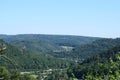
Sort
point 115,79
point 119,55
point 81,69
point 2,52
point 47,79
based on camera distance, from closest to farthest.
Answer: point 2,52
point 115,79
point 119,55
point 47,79
point 81,69

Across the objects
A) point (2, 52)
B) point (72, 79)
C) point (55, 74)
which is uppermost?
point (2, 52)

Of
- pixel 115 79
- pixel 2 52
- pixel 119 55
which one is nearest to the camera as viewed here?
pixel 2 52

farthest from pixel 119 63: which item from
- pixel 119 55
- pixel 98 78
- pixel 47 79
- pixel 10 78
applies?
pixel 47 79

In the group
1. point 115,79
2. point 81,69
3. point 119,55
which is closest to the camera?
point 115,79

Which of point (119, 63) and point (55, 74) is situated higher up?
point (119, 63)

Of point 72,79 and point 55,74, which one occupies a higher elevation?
point 72,79

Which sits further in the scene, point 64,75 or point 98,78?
point 64,75

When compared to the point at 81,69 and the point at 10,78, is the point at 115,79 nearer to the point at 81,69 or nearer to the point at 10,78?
the point at 10,78

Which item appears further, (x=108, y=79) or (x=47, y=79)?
(x=47, y=79)

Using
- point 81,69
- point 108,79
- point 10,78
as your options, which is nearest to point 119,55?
point 108,79

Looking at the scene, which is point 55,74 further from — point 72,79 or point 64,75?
point 72,79
